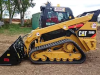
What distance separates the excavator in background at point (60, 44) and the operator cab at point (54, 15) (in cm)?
53

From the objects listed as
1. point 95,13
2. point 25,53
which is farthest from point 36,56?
point 95,13

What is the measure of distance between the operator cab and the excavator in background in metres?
0.53

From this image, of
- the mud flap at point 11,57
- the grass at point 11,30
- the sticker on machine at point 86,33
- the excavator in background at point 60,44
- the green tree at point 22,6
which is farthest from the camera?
the green tree at point 22,6

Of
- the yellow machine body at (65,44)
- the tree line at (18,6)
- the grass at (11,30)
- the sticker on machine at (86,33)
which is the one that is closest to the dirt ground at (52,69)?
the yellow machine body at (65,44)

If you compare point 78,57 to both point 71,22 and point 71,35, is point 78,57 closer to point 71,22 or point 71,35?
point 71,35

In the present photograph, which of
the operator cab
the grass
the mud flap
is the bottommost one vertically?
the grass

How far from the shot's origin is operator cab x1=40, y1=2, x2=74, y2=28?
7.08 m

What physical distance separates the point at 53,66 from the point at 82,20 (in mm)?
1976

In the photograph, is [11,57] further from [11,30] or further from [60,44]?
[11,30]

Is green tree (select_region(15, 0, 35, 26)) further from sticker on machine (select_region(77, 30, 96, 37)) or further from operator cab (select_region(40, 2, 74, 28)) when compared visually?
sticker on machine (select_region(77, 30, 96, 37))

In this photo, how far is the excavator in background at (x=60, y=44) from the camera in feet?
20.6

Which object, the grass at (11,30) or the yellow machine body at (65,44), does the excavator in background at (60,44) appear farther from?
the grass at (11,30)

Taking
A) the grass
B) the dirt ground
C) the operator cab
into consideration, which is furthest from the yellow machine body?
the grass

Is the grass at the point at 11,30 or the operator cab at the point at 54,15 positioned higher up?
the operator cab at the point at 54,15
